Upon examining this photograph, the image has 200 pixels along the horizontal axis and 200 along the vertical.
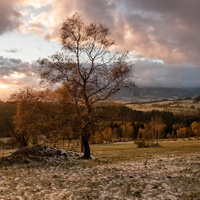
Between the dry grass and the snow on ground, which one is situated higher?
the snow on ground

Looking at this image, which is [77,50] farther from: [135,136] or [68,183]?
[135,136]

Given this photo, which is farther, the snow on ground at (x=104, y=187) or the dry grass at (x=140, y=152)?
the dry grass at (x=140, y=152)

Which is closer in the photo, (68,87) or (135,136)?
(68,87)

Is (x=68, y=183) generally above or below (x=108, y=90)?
below

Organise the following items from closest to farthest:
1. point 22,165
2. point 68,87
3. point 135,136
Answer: point 22,165
point 68,87
point 135,136

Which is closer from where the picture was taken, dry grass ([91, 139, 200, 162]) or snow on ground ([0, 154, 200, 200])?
snow on ground ([0, 154, 200, 200])

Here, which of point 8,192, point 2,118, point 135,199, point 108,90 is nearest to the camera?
point 135,199

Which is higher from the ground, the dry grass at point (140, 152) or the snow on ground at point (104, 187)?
the snow on ground at point (104, 187)

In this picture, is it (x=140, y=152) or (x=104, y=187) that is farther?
(x=140, y=152)

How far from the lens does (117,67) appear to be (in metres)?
22.8

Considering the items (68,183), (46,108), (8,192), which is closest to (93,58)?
(46,108)

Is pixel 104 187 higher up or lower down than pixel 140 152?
higher up

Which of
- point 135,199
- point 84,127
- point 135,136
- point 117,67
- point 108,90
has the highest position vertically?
point 117,67

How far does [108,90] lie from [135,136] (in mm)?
138146
